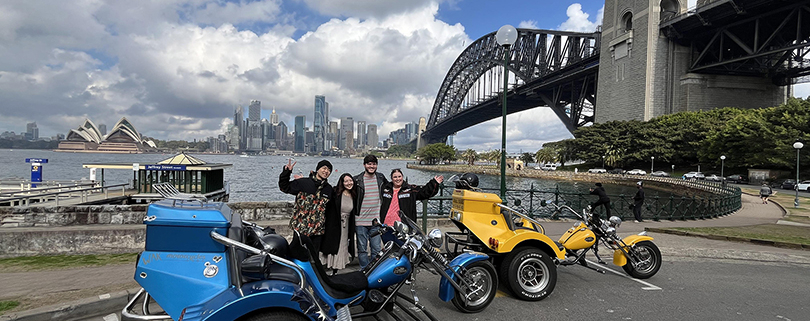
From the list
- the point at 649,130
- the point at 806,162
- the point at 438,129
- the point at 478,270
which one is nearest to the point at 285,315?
the point at 478,270

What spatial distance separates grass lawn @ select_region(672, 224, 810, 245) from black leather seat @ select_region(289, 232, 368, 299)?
10.9 meters

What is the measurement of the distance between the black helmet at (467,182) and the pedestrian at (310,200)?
1745 millimetres

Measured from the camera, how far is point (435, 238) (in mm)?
3736

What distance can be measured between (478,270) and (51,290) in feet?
16.7

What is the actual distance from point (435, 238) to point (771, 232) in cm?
1252

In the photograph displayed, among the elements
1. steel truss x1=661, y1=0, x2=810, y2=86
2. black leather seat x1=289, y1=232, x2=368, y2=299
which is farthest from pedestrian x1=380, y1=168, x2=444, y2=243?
steel truss x1=661, y1=0, x2=810, y2=86

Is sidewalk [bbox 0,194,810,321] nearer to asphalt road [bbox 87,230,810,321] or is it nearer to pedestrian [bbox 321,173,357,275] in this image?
asphalt road [bbox 87,230,810,321]

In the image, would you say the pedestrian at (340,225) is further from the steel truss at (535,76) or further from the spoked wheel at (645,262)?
the steel truss at (535,76)

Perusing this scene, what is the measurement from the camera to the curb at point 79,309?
12.4 feet

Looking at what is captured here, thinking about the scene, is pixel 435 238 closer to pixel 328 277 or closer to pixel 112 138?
pixel 328 277

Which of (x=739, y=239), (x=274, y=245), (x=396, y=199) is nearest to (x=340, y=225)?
(x=396, y=199)

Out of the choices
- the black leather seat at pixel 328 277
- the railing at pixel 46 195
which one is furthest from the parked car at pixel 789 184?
the railing at pixel 46 195

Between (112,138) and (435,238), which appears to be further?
(112,138)

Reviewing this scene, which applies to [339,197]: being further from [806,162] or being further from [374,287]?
[806,162]
